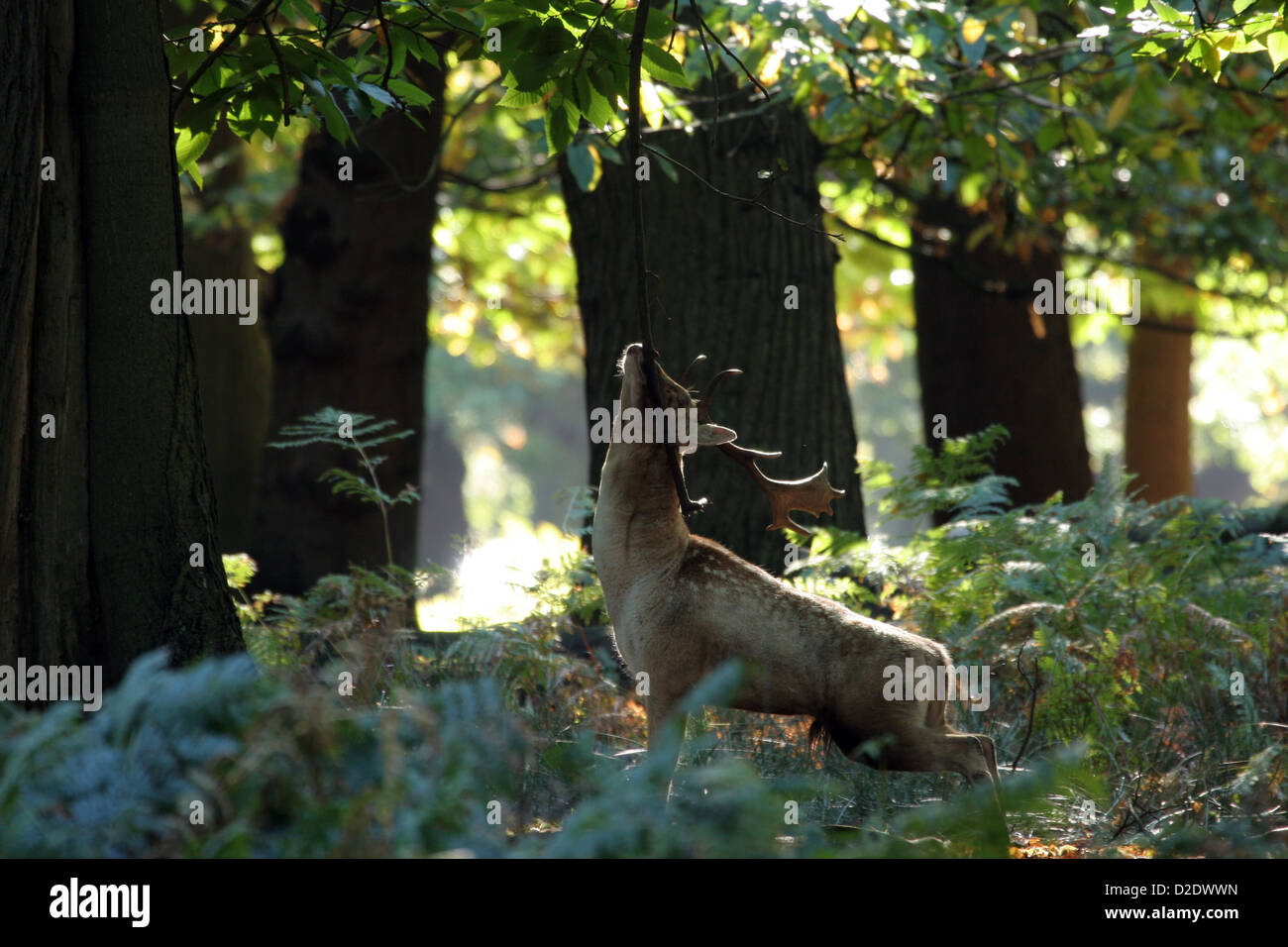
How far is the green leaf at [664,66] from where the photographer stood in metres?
5.21

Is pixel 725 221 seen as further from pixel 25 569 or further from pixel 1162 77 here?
pixel 25 569

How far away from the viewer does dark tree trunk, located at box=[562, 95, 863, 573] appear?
8352mm

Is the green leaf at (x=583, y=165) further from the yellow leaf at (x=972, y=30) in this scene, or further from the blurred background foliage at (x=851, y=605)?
the yellow leaf at (x=972, y=30)

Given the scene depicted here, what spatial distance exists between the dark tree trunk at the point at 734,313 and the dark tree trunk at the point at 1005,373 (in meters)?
A: 4.31

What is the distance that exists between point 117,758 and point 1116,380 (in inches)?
3111

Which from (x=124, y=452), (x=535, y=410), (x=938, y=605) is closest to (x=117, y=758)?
(x=124, y=452)

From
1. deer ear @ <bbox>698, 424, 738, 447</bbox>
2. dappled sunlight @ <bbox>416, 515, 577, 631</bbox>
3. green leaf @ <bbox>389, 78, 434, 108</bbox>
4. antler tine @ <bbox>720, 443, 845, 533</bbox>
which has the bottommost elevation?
dappled sunlight @ <bbox>416, 515, 577, 631</bbox>

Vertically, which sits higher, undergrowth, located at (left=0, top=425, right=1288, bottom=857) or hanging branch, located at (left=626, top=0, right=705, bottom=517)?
hanging branch, located at (left=626, top=0, right=705, bottom=517)

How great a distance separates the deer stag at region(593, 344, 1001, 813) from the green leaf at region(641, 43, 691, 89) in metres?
1.16
